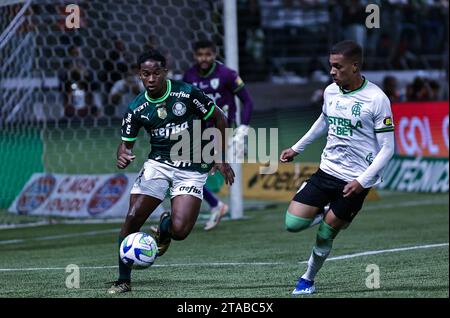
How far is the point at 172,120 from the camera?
9.00m

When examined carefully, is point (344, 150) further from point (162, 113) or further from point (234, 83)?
point (234, 83)

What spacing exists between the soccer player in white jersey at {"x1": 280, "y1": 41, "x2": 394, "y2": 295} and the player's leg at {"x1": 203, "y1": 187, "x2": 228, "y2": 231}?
223 inches

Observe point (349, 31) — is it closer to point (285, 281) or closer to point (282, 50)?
point (282, 50)

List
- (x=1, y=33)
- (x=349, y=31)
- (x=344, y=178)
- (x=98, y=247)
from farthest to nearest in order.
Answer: (x=349, y=31) < (x=1, y=33) < (x=98, y=247) < (x=344, y=178)

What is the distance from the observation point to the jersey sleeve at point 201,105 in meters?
9.12

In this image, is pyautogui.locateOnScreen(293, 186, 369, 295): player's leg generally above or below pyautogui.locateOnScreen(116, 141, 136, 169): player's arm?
below

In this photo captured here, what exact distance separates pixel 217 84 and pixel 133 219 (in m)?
5.47

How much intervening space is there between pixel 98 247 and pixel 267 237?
88.0 inches

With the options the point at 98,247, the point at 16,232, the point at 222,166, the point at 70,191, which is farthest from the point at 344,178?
the point at 70,191

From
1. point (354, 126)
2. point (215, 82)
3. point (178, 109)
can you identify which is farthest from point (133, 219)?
point (215, 82)

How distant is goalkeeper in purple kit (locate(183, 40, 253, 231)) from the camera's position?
13898 millimetres

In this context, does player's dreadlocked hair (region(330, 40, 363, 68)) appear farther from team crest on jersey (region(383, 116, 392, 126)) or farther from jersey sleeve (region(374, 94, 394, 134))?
team crest on jersey (region(383, 116, 392, 126))

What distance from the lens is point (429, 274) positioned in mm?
9453

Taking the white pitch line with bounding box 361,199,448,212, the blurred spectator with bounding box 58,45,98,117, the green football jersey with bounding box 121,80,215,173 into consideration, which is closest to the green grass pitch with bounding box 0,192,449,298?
the white pitch line with bounding box 361,199,448,212
